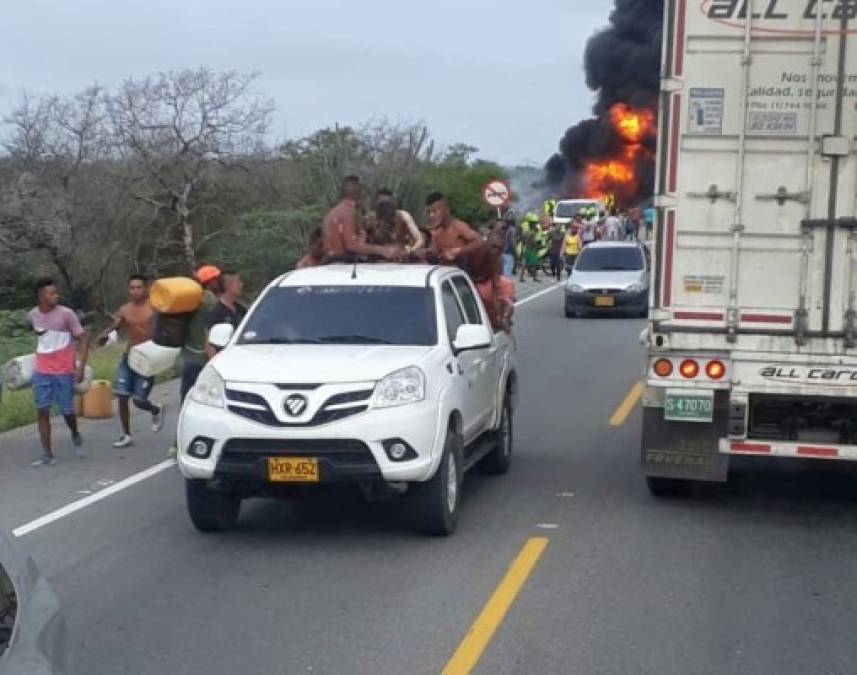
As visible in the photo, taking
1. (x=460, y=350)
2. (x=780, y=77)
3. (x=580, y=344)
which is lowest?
(x=580, y=344)

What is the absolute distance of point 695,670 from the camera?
6426 mm

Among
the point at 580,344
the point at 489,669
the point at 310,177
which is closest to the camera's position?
the point at 489,669

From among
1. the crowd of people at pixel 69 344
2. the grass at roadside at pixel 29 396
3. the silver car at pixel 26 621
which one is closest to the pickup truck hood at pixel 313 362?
the crowd of people at pixel 69 344

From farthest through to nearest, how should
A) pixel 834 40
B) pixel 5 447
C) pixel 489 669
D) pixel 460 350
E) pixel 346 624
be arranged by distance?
pixel 5 447 → pixel 460 350 → pixel 834 40 → pixel 346 624 → pixel 489 669

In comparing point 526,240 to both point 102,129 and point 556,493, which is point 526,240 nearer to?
point 102,129

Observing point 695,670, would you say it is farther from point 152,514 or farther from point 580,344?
point 580,344

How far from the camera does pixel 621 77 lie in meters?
53.6

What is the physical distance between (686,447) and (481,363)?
167cm

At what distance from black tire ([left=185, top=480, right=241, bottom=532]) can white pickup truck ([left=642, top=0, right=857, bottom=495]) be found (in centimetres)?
290

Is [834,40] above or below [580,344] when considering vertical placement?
above

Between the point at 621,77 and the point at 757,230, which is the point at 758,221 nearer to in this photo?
the point at 757,230

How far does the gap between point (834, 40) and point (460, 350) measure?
3.09 meters

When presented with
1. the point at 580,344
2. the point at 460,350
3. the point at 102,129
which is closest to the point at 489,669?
the point at 460,350

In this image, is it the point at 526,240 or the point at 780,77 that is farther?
the point at 526,240
